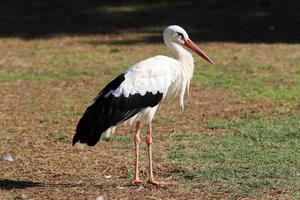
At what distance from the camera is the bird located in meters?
7.01

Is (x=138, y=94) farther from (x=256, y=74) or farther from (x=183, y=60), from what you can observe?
(x=256, y=74)

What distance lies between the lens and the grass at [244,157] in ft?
23.1

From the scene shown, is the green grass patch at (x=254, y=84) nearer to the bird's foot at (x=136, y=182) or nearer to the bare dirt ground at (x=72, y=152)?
the bare dirt ground at (x=72, y=152)

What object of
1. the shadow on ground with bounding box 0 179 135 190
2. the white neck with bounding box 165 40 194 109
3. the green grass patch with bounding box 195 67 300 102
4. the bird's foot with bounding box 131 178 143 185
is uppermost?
the white neck with bounding box 165 40 194 109

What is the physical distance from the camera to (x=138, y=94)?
713cm

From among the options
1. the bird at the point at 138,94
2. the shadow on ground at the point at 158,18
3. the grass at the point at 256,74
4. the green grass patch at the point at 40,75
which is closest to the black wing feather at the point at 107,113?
the bird at the point at 138,94

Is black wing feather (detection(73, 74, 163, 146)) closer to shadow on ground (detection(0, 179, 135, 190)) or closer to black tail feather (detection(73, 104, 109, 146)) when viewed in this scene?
black tail feather (detection(73, 104, 109, 146))

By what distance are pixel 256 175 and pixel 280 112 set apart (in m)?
3.04

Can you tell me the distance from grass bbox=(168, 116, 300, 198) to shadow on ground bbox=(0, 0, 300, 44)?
25.3 feet

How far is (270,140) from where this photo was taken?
8719 mm

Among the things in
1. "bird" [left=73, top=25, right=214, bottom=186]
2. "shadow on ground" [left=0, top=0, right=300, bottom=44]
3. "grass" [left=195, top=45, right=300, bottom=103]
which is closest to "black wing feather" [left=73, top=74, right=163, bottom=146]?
"bird" [left=73, top=25, right=214, bottom=186]

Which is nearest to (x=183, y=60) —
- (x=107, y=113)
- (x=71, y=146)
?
(x=107, y=113)

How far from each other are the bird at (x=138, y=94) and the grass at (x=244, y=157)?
55 centimetres

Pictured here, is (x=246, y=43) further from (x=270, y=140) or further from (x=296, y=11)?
(x=270, y=140)
